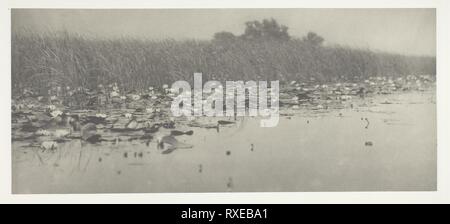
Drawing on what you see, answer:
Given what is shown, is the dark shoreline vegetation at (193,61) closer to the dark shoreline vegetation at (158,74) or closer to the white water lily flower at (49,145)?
the dark shoreline vegetation at (158,74)

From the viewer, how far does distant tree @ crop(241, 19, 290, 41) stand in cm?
261

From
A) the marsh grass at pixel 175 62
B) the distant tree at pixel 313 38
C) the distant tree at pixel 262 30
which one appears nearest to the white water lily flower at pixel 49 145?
the marsh grass at pixel 175 62

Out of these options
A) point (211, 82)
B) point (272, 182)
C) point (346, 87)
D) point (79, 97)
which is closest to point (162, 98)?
point (211, 82)

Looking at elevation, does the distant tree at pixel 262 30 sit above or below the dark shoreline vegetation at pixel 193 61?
above

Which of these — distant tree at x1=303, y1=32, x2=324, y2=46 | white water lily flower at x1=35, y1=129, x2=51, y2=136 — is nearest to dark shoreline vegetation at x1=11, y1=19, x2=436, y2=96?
distant tree at x1=303, y1=32, x2=324, y2=46

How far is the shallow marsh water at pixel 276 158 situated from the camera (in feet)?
8.43

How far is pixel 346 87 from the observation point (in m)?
2.65

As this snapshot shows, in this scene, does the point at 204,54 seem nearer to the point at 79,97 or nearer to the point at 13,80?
A: the point at 79,97

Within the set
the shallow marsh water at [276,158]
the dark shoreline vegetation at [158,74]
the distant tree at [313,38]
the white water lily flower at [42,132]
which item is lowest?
the shallow marsh water at [276,158]

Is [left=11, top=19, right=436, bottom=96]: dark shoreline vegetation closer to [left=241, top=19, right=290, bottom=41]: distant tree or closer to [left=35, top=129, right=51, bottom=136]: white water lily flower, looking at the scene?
[left=241, top=19, right=290, bottom=41]: distant tree

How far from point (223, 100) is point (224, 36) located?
36 centimetres

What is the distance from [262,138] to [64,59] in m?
1.18

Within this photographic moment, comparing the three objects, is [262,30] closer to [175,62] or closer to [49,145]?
[175,62]

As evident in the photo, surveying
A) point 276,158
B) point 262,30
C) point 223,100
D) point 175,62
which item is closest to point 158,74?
point 175,62
